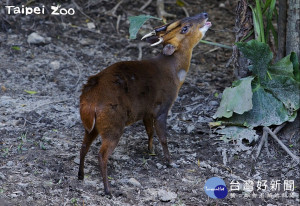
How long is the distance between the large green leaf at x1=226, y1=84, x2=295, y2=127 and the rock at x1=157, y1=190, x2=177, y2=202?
1.37 metres

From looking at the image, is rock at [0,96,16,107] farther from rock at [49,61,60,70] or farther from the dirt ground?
rock at [49,61,60,70]

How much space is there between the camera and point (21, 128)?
16.2 feet

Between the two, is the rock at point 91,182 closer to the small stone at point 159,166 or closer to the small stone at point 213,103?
the small stone at point 159,166

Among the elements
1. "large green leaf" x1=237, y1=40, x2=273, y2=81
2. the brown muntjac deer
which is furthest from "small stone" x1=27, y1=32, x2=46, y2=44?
"large green leaf" x1=237, y1=40, x2=273, y2=81

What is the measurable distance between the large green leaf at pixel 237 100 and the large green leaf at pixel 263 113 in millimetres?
111

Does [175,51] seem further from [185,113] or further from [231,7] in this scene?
[231,7]

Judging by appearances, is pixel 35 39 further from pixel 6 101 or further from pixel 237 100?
pixel 237 100

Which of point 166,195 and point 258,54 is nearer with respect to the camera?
point 166,195

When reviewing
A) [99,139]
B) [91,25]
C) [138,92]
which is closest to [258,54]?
[138,92]

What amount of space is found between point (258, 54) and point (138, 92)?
1.48 metres

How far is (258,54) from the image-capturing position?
530 cm

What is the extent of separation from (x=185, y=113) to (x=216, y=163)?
0.92 metres

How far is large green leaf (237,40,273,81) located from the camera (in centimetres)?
526

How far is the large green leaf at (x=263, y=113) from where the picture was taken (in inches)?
209
